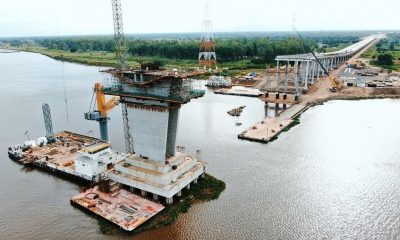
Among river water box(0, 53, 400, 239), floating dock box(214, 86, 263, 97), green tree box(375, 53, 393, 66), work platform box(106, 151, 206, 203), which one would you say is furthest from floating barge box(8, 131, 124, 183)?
green tree box(375, 53, 393, 66)

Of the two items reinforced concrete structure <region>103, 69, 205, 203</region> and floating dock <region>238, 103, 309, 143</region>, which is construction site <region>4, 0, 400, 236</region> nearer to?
reinforced concrete structure <region>103, 69, 205, 203</region>

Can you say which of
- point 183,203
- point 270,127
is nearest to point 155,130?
point 183,203

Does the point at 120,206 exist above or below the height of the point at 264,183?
above

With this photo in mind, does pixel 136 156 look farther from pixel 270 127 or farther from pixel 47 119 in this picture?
pixel 270 127

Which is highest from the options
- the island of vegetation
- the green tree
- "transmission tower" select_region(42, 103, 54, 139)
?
the green tree

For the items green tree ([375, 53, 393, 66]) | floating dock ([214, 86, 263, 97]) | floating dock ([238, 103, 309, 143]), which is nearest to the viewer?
floating dock ([238, 103, 309, 143])

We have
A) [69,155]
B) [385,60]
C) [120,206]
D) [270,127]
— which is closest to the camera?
[120,206]

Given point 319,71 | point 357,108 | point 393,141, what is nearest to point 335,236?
point 393,141
